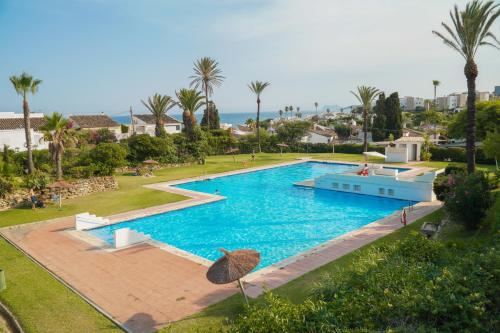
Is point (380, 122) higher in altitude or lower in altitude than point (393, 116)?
lower

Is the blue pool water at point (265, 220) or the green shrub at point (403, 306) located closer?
the green shrub at point (403, 306)

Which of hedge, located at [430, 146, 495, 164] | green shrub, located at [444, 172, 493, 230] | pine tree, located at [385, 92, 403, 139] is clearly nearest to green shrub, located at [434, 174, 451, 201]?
green shrub, located at [444, 172, 493, 230]

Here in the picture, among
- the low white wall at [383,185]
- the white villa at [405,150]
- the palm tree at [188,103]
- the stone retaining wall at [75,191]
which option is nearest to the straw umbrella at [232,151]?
→ the palm tree at [188,103]

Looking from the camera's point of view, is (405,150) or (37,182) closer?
(37,182)

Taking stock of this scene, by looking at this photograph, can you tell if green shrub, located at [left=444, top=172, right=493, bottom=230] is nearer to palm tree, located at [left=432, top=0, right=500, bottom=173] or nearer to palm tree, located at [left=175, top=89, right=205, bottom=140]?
palm tree, located at [left=432, top=0, right=500, bottom=173]

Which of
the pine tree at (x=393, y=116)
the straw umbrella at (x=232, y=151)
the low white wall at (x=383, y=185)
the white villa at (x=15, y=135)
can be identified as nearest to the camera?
the low white wall at (x=383, y=185)

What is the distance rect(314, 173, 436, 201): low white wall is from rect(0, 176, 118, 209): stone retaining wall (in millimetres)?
16089

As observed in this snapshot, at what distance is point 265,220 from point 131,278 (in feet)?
32.8

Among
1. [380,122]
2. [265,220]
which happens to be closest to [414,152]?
[380,122]

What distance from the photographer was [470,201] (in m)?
13.7

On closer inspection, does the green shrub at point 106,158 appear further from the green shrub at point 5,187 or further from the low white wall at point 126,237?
the low white wall at point 126,237

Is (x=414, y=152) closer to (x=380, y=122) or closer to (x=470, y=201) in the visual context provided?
(x=380, y=122)

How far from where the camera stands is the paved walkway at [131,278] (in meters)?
10.3

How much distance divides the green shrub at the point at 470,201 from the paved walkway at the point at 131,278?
354 inches
